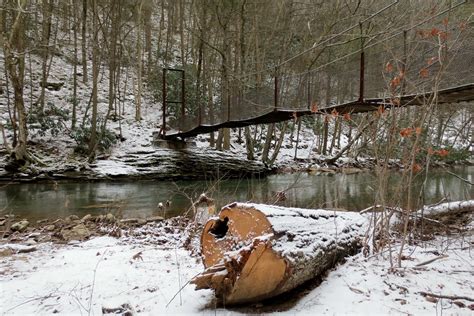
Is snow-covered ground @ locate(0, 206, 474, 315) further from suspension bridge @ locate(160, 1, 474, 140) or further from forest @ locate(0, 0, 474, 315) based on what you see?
suspension bridge @ locate(160, 1, 474, 140)

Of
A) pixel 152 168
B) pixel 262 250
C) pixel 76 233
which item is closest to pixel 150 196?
pixel 152 168

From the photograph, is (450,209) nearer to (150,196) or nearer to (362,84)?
(362,84)

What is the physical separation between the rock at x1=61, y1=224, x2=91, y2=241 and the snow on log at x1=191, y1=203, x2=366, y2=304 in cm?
199

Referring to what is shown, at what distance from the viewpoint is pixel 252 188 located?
6.38 m

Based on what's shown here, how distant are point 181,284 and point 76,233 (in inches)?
78.7

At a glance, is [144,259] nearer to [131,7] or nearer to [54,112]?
[54,112]

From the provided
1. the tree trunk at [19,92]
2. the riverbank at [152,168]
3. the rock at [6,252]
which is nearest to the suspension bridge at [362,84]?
the riverbank at [152,168]

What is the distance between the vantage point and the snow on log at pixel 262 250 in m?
1.56

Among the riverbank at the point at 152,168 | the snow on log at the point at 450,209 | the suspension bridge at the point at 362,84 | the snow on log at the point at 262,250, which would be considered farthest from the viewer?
the riverbank at the point at 152,168

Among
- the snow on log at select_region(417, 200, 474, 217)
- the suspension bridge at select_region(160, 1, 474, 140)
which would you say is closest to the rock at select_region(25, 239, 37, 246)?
the suspension bridge at select_region(160, 1, 474, 140)

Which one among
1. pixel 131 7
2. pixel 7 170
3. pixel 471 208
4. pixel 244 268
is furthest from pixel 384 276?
pixel 131 7

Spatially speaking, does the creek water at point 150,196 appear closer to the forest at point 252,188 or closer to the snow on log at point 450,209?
the forest at point 252,188

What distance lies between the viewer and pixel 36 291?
1.86 m

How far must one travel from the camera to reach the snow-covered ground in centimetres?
161
